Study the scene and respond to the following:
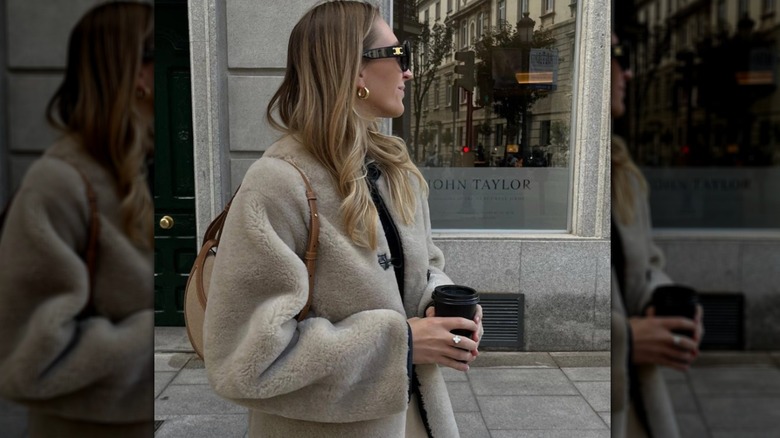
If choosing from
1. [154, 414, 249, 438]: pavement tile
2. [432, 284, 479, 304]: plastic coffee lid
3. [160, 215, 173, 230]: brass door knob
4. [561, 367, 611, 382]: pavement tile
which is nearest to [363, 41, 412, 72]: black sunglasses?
[432, 284, 479, 304]: plastic coffee lid

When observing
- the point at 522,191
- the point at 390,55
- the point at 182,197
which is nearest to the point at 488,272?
the point at 522,191

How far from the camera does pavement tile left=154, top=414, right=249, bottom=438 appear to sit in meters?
4.18

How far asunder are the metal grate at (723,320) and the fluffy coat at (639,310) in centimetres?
4

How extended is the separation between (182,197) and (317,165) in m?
3.88

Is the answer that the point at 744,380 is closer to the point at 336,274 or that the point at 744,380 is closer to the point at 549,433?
the point at 336,274

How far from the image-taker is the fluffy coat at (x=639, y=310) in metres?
0.70

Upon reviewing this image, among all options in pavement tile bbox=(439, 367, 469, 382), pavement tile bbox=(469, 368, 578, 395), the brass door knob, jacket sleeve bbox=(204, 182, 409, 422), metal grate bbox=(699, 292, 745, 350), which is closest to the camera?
metal grate bbox=(699, 292, 745, 350)

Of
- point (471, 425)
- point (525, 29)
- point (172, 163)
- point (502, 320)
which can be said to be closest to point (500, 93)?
point (525, 29)

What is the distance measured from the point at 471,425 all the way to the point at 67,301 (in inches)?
155

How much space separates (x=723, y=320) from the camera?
2.23 ft

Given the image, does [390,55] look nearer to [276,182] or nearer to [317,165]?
[317,165]

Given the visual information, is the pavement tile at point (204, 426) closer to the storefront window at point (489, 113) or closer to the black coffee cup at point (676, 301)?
the storefront window at point (489, 113)

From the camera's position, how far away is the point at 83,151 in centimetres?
57

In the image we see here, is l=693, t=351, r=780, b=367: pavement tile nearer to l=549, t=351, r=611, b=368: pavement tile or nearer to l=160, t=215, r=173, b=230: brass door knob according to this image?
l=549, t=351, r=611, b=368: pavement tile
